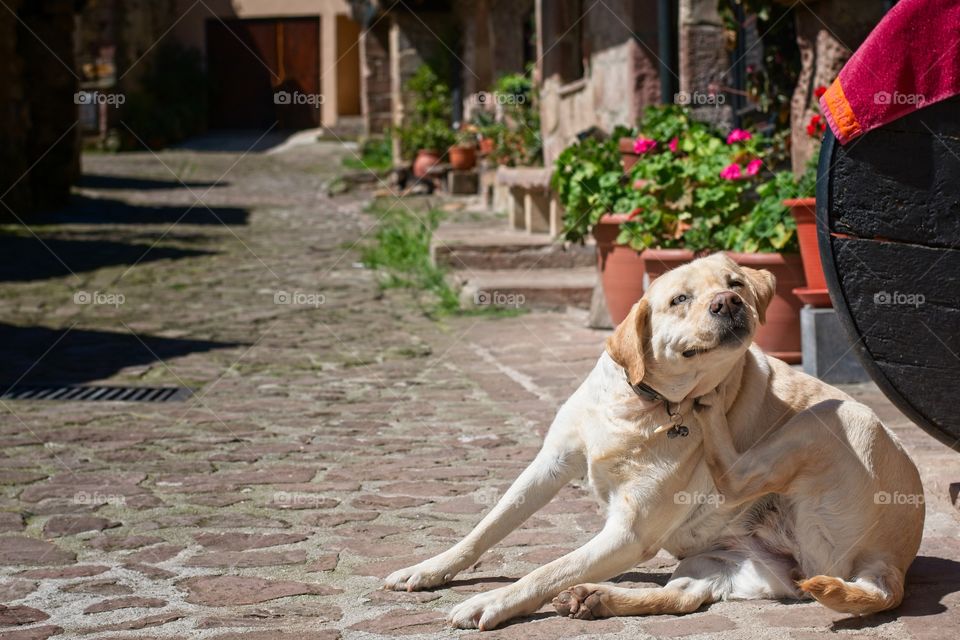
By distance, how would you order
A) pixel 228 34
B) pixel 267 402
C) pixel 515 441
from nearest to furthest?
1. pixel 515 441
2. pixel 267 402
3. pixel 228 34

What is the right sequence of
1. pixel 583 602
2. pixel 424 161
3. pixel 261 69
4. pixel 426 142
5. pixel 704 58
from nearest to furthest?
pixel 583 602 → pixel 704 58 → pixel 424 161 → pixel 426 142 → pixel 261 69

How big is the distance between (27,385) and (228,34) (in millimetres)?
25149

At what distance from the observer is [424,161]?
18891 mm

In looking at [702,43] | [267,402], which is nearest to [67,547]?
[267,402]

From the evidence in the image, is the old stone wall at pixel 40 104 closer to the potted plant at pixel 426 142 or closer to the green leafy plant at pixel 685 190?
the potted plant at pixel 426 142

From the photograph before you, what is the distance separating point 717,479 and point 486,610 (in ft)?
2.13

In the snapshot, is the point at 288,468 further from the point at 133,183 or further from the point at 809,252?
the point at 133,183

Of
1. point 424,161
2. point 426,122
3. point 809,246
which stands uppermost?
point 426,122

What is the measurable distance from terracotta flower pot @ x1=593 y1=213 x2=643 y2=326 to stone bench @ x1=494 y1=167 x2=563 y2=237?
3.34m

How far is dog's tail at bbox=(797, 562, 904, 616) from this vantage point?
108 inches

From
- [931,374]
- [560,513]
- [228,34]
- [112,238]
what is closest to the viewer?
[931,374]

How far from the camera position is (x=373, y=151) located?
75.2 ft

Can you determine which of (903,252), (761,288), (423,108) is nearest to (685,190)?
(903,252)

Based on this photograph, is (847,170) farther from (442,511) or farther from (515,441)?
(515,441)
